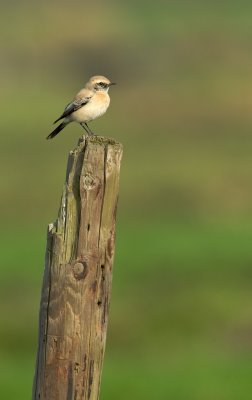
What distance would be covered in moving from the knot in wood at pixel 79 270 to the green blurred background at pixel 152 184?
32.8 feet

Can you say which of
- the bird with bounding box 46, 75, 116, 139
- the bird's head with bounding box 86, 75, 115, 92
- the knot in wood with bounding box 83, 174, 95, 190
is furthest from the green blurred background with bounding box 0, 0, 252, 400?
the knot in wood with bounding box 83, 174, 95, 190

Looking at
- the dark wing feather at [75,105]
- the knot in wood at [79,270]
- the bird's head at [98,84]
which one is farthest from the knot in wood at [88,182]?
the bird's head at [98,84]

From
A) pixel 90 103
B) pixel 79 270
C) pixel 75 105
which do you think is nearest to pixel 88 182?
pixel 79 270

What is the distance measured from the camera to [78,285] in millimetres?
7156

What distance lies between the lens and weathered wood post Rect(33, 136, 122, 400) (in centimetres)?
711

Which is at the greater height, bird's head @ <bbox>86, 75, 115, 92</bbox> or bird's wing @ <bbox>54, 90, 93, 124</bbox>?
bird's head @ <bbox>86, 75, 115, 92</bbox>

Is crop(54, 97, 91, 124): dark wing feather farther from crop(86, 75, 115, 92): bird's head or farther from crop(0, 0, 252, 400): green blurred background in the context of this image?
crop(0, 0, 252, 400): green blurred background

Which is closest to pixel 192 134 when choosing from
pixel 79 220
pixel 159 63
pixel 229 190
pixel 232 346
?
pixel 229 190

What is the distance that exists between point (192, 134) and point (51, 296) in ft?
154

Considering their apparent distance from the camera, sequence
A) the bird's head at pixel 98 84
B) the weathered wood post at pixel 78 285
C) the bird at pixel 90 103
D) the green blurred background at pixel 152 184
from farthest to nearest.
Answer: the green blurred background at pixel 152 184 < the bird's head at pixel 98 84 < the bird at pixel 90 103 < the weathered wood post at pixel 78 285

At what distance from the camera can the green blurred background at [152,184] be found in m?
20.0

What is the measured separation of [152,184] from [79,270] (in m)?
32.5

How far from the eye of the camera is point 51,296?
23.4ft

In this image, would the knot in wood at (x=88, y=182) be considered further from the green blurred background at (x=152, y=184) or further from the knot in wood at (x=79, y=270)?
the green blurred background at (x=152, y=184)
